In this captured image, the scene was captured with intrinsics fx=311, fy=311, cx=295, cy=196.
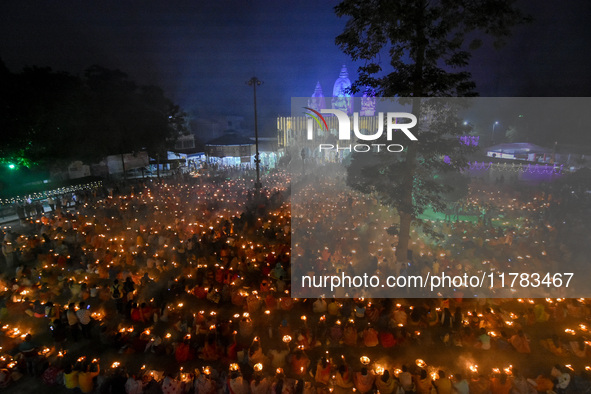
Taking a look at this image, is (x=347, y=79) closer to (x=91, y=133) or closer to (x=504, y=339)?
(x=91, y=133)

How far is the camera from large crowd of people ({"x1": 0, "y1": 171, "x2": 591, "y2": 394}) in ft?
20.8

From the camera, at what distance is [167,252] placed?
11477 mm

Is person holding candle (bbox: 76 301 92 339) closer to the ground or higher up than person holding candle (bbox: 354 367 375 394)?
higher up

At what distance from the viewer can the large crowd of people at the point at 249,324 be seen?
6332 mm

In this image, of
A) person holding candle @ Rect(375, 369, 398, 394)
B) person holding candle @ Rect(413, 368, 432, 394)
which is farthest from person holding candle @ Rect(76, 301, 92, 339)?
person holding candle @ Rect(413, 368, 432, 394)

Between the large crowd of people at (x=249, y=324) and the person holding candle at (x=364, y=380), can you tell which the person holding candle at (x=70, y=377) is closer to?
the large crowd of people at (x=249, y=324)

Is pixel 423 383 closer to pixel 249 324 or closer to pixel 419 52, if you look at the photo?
pixel 249 324

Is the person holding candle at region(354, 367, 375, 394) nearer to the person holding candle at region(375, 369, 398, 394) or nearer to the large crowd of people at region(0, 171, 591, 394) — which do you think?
the large crowd of people at region(0, 171, 591, 394)

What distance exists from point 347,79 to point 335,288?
6791 centimetres

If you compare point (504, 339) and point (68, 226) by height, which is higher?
point (68, 226)

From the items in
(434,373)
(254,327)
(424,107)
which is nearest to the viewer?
(434,373)

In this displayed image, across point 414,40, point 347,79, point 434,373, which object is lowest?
point 434,373

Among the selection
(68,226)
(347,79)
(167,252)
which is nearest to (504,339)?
(167,252)

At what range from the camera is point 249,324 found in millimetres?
7828
